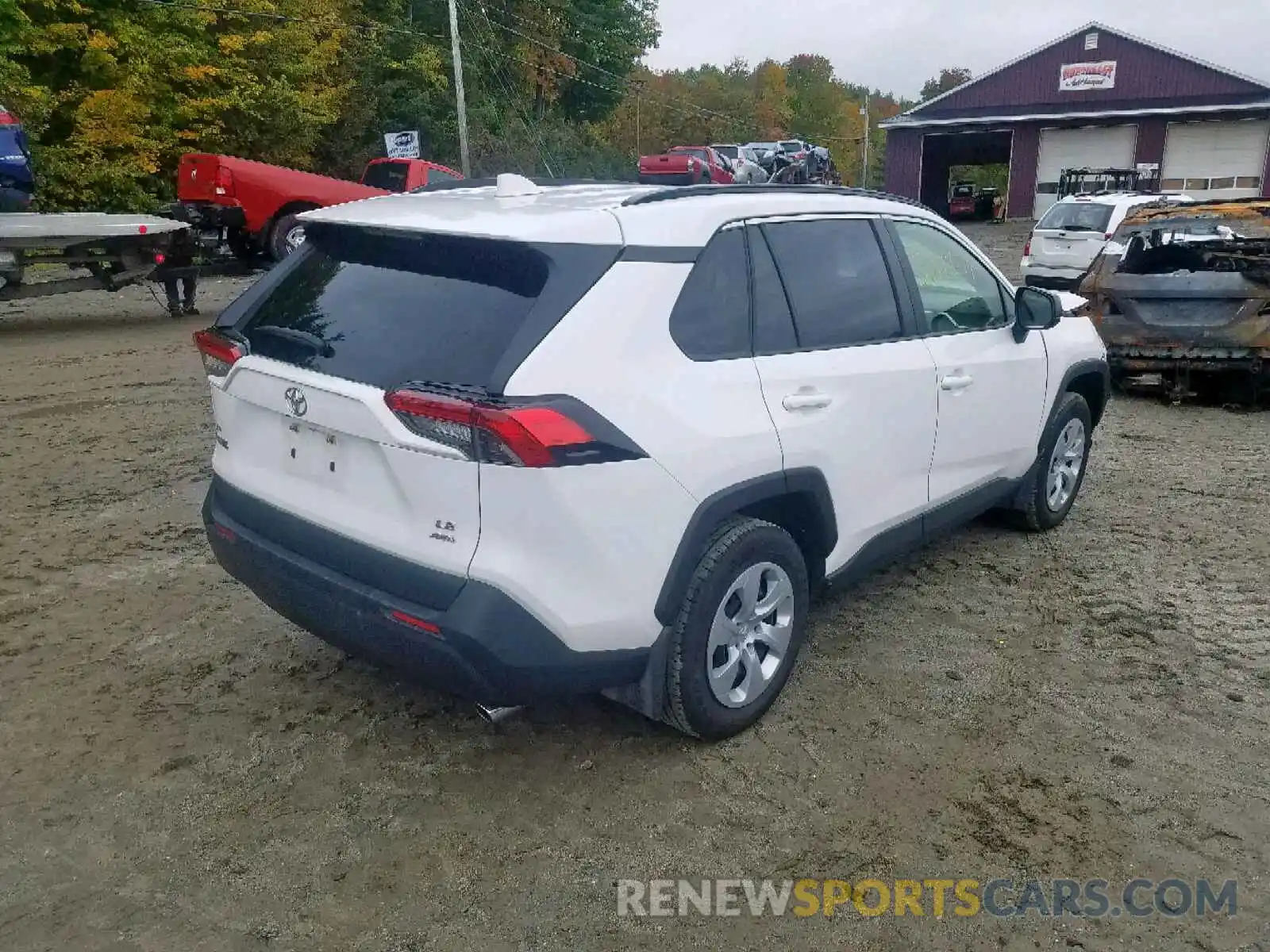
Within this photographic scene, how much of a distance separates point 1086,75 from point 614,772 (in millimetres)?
37184

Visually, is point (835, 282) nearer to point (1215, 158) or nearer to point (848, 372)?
point (848, 372)

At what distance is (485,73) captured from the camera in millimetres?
42688

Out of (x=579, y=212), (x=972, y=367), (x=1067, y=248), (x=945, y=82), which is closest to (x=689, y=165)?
(x=1067, y=248)

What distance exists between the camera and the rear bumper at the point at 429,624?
2.87 metres

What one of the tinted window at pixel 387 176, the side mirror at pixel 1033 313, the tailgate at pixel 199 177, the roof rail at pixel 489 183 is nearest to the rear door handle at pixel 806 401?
the roof rail at pixel 489 183

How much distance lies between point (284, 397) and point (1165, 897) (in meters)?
2.91

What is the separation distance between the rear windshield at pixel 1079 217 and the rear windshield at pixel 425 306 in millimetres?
14205

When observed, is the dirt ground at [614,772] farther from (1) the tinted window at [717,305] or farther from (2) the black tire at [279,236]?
(2) the black tire at [279,236]

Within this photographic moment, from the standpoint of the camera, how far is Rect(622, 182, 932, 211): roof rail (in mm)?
3365

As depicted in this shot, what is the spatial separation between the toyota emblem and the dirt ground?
117cm

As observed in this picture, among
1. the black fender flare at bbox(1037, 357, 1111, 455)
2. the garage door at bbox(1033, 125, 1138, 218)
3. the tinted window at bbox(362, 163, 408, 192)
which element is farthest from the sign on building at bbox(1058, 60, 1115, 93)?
the black fender flare at bbox(1037, 357, 1111, 455)

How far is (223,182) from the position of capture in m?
14.3

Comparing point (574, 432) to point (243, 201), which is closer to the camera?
point (574, 432)

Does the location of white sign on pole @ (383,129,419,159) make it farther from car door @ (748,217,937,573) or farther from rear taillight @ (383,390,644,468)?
rear taillight @ (383,390,644,468)
